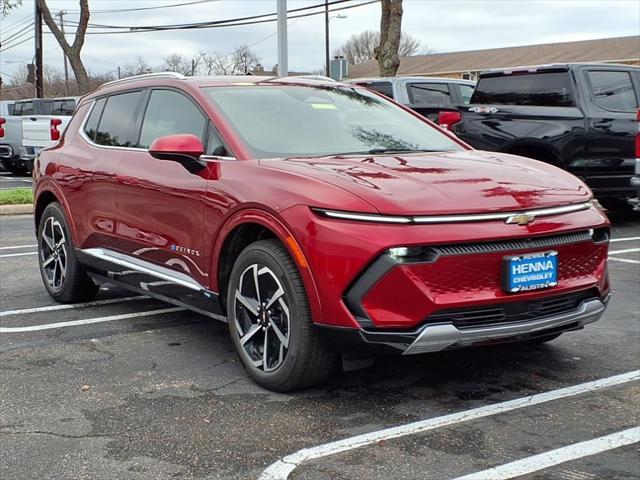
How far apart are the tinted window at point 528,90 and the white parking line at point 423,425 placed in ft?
20.8

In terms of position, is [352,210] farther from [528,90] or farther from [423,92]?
[423,92]

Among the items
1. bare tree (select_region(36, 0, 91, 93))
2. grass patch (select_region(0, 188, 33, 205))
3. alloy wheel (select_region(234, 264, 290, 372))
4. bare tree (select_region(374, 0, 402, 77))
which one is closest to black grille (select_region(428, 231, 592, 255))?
alloy wheel (select_region(234, 264, 290, 372))

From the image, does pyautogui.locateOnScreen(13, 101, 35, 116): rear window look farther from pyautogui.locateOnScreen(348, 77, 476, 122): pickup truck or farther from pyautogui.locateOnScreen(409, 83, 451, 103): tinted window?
pyautogui.locateOnScreen(409, 83, 451, 103): tinted window

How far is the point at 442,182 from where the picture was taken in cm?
377

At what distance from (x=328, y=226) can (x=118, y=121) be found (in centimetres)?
261

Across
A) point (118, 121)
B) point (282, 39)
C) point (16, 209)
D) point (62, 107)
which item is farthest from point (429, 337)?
point (62, 107)

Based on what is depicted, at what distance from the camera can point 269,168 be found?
4039mm

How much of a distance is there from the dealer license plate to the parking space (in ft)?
48.3

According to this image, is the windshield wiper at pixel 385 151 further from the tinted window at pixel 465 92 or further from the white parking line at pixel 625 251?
the tinted window at pixel 465 92

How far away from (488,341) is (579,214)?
848 millimetres

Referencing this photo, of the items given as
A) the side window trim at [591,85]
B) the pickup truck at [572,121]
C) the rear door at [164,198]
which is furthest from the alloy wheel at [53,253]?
the side window trim at [591,85]

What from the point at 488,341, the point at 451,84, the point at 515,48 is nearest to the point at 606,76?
the point at 451,84

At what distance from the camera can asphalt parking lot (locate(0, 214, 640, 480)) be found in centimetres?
313

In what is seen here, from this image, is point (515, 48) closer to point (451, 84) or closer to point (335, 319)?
point (451, 84)
